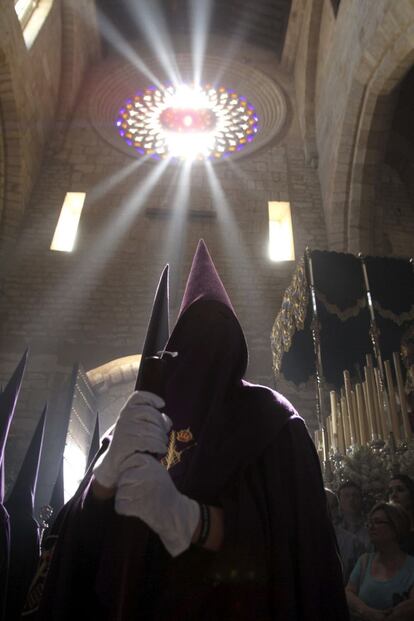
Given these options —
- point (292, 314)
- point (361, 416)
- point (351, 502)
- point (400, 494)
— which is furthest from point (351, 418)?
point (292, 314)

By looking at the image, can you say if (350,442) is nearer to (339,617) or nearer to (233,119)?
(339,617)

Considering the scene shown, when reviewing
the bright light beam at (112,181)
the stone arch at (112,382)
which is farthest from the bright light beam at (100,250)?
the stone arch at (112,382)

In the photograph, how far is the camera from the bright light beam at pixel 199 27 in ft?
37.0

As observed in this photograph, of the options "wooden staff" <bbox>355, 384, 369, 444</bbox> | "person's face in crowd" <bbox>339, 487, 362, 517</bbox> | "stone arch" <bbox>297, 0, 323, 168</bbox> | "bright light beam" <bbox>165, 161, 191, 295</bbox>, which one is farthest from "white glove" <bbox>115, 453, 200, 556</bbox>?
"stone arch" <bbox>297, 0, 323, 168</bbox>

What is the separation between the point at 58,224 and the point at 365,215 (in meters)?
5.27

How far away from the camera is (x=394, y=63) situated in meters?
6.36

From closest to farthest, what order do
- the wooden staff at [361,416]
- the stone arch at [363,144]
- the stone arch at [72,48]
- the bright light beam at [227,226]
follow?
the wooden staff at [361,416] < the stone arch at [363,144] < the bright light beam at [227,226] < the stone arch at [72,48]

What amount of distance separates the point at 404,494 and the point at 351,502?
0.40m

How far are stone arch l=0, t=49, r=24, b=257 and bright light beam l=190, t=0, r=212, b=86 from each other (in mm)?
5265

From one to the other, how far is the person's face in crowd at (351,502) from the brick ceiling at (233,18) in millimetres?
10936

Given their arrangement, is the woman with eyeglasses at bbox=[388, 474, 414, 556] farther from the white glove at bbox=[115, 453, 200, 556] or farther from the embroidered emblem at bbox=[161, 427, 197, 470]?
the white glove at bbox=[115, 453, 200, 556]

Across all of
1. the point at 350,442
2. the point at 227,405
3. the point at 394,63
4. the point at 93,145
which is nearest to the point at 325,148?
the point at 394,63

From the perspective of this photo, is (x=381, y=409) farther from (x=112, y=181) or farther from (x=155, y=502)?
(x=112, y=181)

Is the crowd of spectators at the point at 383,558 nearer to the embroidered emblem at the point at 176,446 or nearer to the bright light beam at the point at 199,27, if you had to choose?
the embroidered emblem at the point at 176,446
